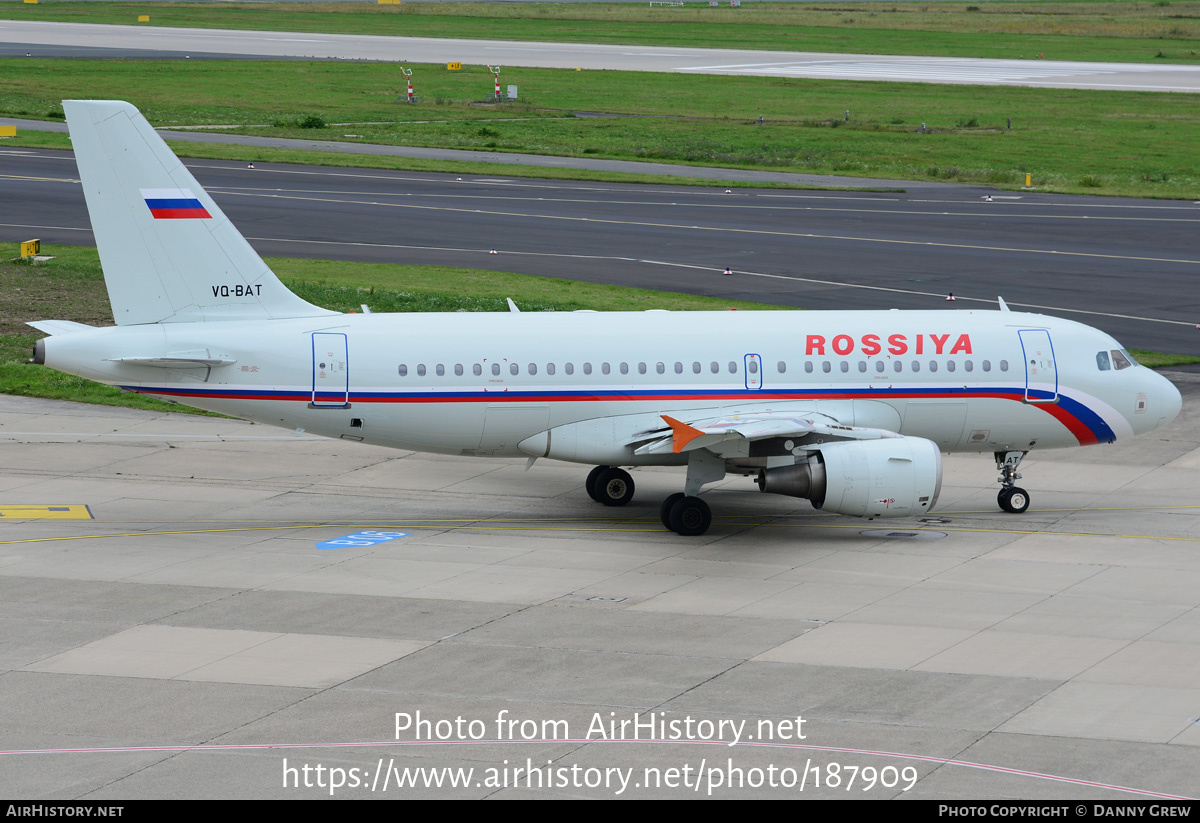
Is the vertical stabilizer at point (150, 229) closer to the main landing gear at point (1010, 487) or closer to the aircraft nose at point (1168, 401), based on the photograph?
the main landing gear at point (1010, 487)

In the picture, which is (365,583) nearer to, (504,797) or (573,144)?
(504,797)

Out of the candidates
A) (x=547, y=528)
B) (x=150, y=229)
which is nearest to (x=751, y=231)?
(x=547, y=528)

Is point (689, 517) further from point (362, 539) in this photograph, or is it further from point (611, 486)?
point (362, 539)

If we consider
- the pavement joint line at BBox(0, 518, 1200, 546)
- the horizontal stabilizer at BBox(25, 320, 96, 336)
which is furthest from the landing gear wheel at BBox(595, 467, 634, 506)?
the horizontal stabilizer at BBox(25, 320, 96, 336)

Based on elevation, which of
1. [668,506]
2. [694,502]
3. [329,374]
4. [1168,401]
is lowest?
[668,506]

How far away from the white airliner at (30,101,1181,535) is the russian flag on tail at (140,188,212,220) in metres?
0.04

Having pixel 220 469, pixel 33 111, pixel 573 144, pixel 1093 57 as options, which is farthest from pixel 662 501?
pixel 1093 57

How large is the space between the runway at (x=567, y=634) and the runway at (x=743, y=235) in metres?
17.8

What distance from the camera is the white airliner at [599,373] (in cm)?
2930

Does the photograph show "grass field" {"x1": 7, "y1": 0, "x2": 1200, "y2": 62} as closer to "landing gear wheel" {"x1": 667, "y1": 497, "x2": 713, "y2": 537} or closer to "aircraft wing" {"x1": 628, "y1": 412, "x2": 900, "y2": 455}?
"aircraft wing" {"x1": 628, "y1": 412, "x2": 900, "y2": 455}

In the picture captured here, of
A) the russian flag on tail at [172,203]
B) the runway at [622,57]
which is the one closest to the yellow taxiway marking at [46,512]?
the russian flag on tail at [172,203]

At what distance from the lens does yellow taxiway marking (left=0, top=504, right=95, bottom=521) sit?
3119 cm

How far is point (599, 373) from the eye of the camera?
30891 millimetres

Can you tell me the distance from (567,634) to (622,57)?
126913 mm
